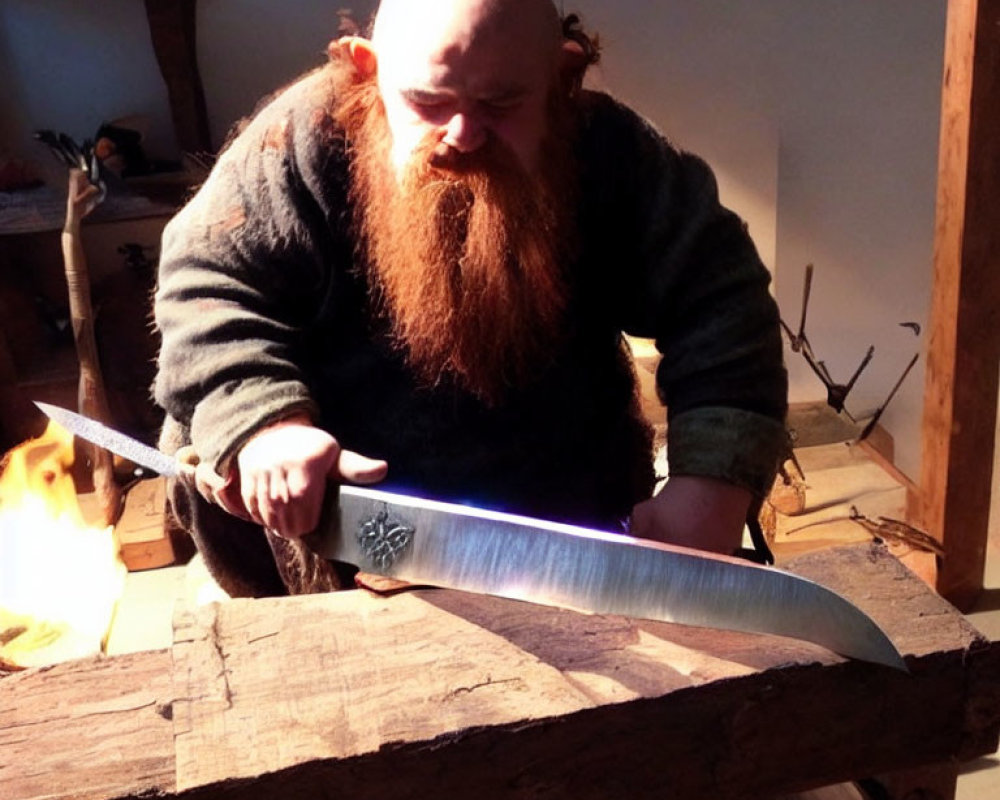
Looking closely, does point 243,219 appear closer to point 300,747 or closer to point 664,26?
point 300,747

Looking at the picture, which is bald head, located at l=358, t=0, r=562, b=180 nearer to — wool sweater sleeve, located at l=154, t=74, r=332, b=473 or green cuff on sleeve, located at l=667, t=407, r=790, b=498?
wool sweater sleeve, located at l=154, t=74, r=332, b=473

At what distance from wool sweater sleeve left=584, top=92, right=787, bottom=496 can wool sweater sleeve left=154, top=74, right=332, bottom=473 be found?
0.84 ft

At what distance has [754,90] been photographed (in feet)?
5.64

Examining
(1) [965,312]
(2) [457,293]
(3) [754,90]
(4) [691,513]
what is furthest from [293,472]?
(3) [754,90]

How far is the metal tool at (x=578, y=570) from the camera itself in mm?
701

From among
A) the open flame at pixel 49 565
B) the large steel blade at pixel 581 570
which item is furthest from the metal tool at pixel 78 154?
the large steel blade at pixel 581 570

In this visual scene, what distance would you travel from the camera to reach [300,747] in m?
0.66

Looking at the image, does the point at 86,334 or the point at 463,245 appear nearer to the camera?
the point at 463,245

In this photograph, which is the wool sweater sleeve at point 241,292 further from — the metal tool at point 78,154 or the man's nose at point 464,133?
the metal tool at point 78,154

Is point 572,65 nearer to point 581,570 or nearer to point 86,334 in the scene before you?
point 581,570

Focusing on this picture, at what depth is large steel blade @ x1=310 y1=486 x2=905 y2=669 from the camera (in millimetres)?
701

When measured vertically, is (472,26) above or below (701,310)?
above

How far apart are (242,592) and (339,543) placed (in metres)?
0.31

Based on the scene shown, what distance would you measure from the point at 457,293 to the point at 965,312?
33.8 inches
